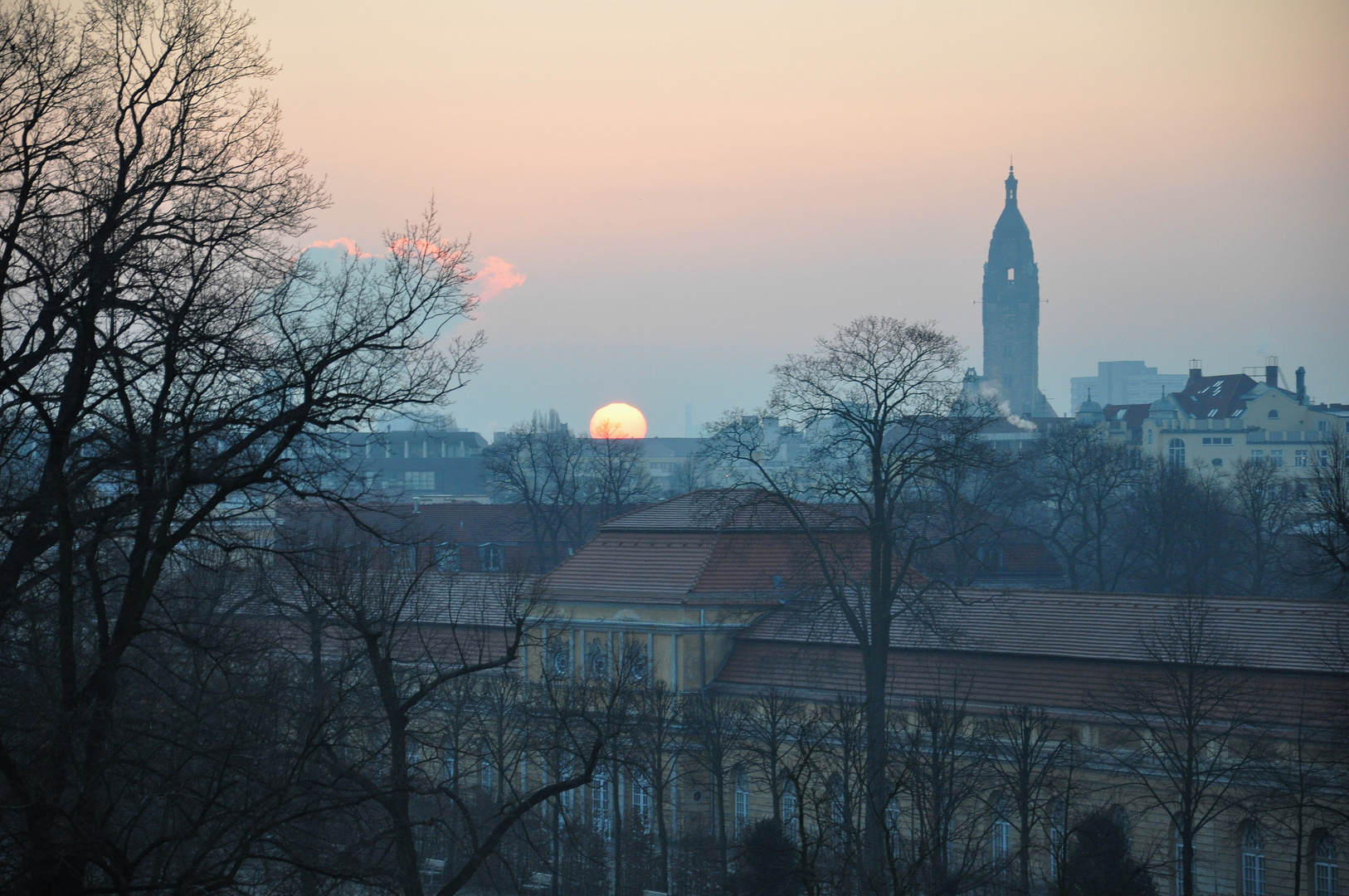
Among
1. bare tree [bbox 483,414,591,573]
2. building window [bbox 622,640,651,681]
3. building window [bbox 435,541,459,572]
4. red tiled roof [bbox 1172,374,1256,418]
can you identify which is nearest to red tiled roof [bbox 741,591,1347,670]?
building window [bbox 622,640,651,681]

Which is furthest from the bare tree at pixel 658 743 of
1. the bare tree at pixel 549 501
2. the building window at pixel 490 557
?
the building window at pixel 490 557

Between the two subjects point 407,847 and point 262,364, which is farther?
point 407,847

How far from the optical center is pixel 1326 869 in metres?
26.2

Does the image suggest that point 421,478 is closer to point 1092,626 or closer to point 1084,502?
point 1084,502

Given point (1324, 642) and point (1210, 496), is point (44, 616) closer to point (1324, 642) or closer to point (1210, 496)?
point (1324, 642)

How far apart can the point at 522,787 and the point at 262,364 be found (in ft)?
87.8

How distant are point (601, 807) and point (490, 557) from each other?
109 ft

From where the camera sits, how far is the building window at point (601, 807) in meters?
32.4

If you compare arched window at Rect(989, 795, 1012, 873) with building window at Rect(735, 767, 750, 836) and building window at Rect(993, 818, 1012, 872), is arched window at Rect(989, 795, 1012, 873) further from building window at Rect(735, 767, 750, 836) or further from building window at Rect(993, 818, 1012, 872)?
building window at Rect(735, 767, 750, 836)

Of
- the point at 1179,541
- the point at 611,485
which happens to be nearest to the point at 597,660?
the point at 611,485

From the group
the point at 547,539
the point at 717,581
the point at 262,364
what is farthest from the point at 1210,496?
the point at 262,364

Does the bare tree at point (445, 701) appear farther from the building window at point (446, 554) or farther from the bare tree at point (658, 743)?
the bare tree at point (658, 743)

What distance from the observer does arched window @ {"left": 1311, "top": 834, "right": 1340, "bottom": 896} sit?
85.2 feet

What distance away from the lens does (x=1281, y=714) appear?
26.9m
